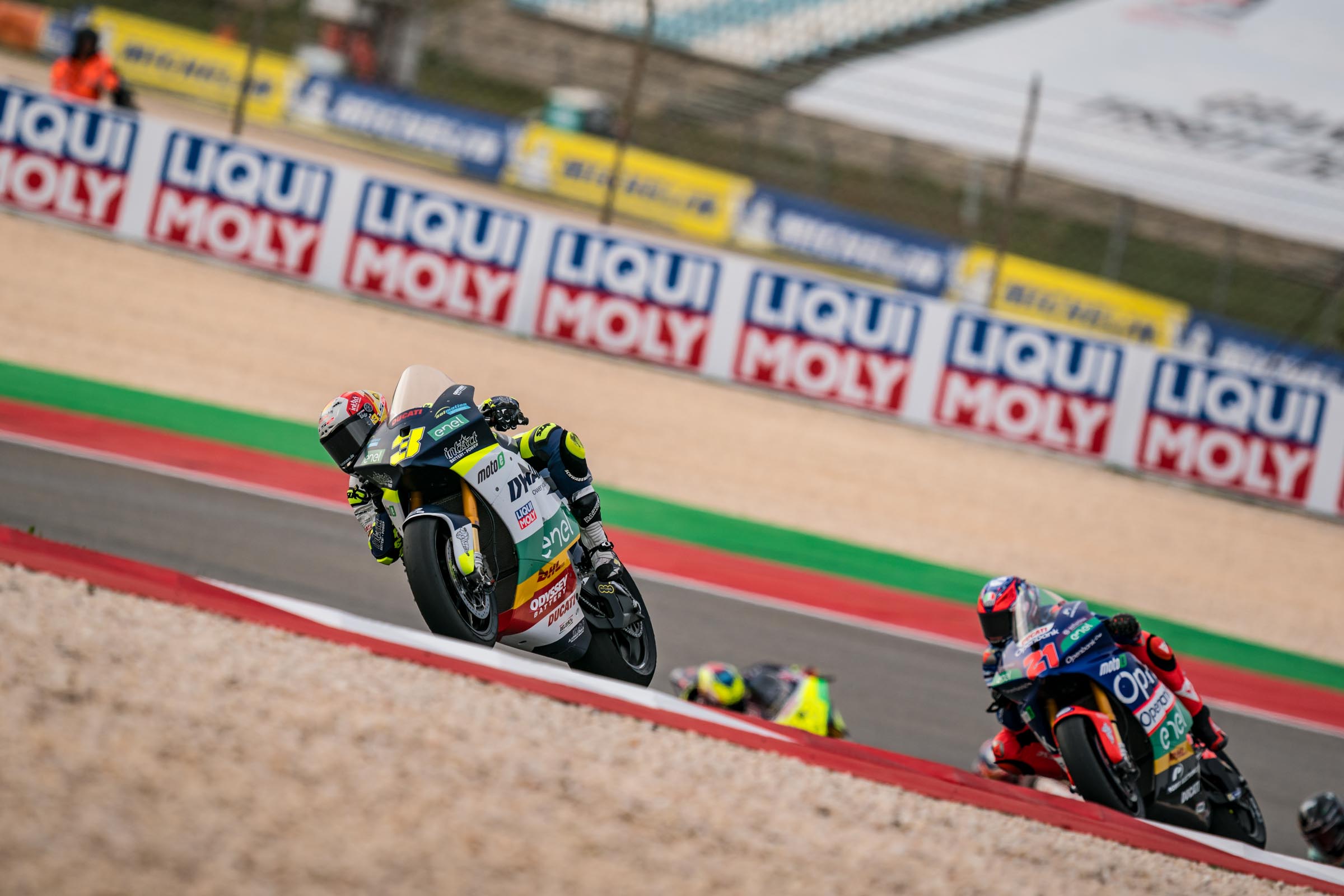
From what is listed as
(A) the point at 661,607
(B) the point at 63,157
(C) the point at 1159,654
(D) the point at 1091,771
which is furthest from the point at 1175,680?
(B) the point at 63,157

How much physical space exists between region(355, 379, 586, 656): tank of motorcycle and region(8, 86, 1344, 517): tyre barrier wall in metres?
8.81

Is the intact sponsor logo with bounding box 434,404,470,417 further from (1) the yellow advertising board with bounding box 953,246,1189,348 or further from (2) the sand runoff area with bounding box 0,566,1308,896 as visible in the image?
(1) the yellow advertising board with bounding box 953,246,1189,348

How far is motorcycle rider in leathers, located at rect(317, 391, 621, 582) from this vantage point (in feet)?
14.8

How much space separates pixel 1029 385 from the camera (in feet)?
44.5

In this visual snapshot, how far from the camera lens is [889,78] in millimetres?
26891

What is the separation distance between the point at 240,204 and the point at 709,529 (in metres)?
7.58

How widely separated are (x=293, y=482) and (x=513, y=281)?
231 inches

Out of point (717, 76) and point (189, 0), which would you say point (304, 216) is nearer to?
point (717, 76)

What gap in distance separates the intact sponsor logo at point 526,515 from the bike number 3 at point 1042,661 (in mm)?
1957

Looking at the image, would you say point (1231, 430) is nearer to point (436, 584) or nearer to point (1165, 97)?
point (436, 584)

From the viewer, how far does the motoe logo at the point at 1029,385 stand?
13.4 m

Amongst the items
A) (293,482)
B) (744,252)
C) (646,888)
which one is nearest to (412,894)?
(646,888)

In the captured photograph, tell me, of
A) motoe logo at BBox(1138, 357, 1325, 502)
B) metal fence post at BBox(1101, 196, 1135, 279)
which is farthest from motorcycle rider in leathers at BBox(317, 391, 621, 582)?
metal fence post at BBox(1101, 196, 1135, 279)

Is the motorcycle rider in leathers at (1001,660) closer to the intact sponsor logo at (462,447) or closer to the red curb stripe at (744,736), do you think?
the red curb stripe at (744,736)
